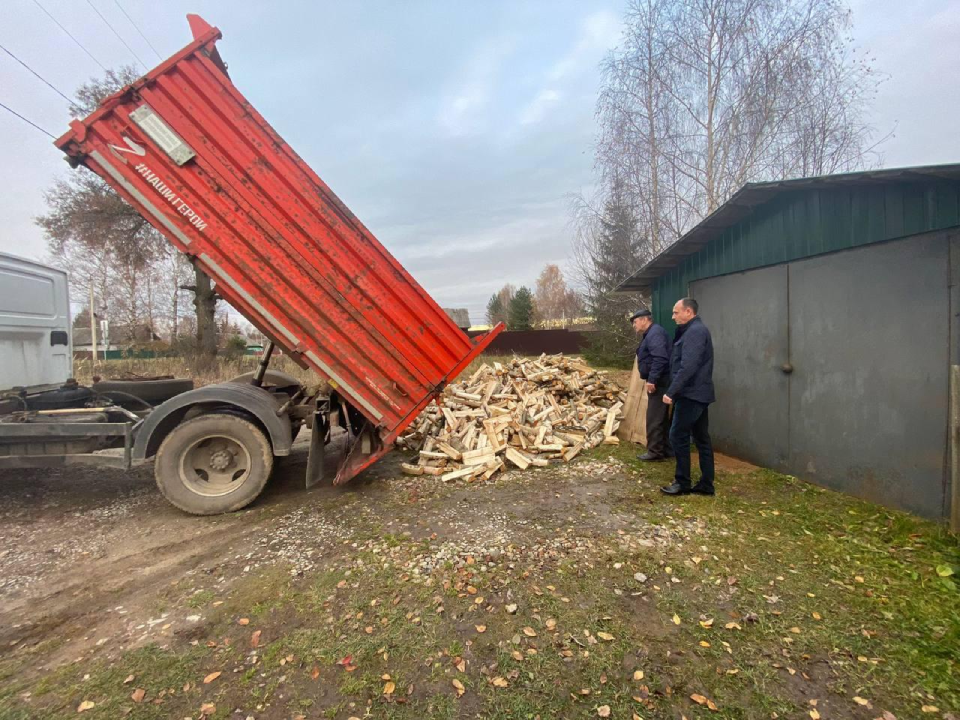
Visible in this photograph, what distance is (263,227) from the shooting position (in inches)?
156

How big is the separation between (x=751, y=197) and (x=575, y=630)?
494 cm

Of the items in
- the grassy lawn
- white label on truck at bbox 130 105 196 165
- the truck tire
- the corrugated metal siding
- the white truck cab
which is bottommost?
the grassy lawn

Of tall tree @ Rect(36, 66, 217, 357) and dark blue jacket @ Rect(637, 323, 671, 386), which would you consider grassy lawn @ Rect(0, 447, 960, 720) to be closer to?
dark blue jacket @ Rect(637, 323, 671, 386)

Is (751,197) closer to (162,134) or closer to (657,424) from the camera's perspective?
(657,424)

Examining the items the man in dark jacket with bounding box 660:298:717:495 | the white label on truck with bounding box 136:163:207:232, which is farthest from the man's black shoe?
the white label on truck with bounding box 136:163:207:232

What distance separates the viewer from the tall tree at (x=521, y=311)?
3441 cm

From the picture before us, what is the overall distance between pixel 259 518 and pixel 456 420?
120 inches

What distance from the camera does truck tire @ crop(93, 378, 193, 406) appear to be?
17.2 feet

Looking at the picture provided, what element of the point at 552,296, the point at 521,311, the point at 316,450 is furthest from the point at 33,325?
the point at 552,296

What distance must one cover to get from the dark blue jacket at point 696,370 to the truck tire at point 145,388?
560cm

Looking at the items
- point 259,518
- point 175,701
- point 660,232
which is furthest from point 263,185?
point 660,232

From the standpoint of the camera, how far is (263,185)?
3963mm

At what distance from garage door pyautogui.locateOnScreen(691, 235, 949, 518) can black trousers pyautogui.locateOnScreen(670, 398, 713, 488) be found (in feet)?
4.33

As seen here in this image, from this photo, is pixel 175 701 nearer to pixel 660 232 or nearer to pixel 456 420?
pixel 456 420
